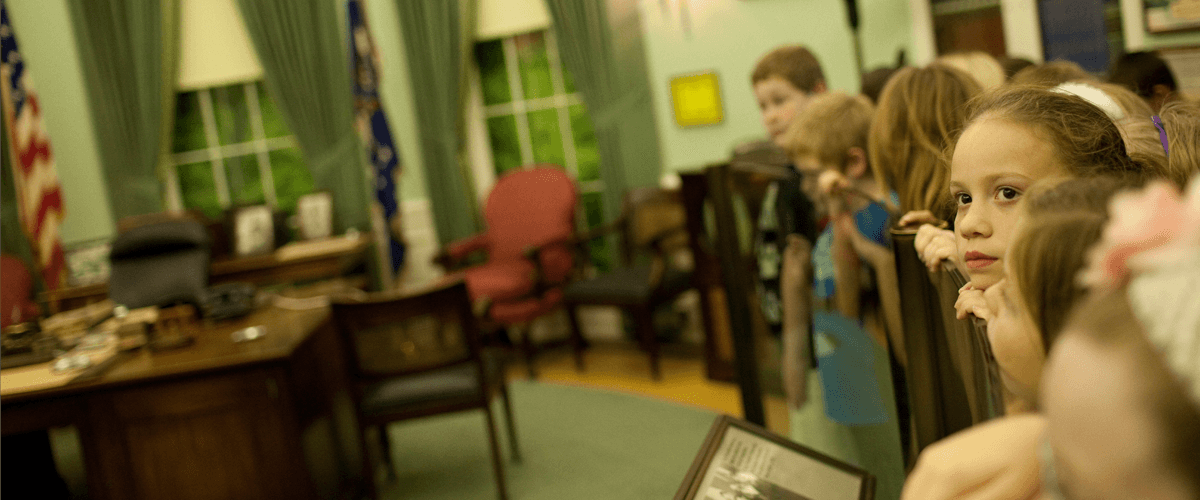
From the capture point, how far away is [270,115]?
6.36 meters

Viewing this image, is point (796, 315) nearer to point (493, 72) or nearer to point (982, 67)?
point (982, 67)

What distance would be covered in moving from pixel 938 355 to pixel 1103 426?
55 centimetres

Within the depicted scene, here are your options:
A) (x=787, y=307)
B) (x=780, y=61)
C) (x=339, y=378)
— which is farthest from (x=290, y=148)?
(x=787, y=307)

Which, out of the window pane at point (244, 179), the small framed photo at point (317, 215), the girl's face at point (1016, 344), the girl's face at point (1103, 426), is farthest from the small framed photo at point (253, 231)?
the girl's face at point (1103, 426)

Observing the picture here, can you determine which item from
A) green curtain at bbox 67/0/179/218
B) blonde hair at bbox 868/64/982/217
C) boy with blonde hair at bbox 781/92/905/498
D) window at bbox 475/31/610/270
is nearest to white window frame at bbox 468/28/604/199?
window at bbox 475/31/610/270

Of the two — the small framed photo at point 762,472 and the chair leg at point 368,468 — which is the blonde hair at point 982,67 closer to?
the small framed photo at point 762,472

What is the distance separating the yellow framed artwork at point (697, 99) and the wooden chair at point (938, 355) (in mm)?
4406

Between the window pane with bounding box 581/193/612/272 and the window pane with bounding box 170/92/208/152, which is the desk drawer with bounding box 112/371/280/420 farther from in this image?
the window pane with bounding box 170/92/208/152

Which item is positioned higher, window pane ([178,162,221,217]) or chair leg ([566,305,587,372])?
window pane ([178,162,221,217])

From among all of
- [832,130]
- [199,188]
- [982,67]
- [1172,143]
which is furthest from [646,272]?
[1172,143]

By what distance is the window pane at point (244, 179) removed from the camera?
643cm

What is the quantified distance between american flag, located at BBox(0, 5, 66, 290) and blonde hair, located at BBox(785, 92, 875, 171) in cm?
574

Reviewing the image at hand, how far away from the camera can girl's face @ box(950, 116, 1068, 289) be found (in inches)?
31.9

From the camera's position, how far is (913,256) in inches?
39.4
